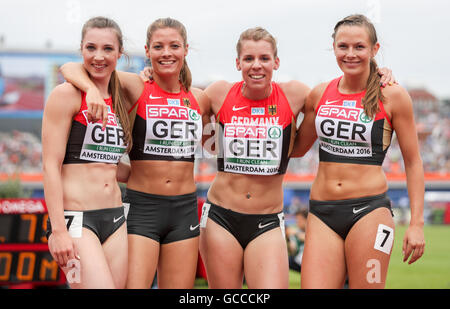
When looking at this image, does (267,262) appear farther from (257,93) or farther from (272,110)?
(257,93)

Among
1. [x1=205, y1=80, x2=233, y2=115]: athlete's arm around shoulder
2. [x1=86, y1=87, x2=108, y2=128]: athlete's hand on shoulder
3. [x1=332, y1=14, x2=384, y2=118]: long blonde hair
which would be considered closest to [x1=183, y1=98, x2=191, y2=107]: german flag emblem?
[x1=205, y1=80, x2=233, y2=115]: athlete's arm around shoulder

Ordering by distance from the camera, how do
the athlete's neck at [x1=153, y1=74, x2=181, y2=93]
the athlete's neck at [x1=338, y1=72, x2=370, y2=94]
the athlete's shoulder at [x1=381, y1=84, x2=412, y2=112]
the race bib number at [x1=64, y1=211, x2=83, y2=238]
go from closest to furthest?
the race bib number at [x1=64, y1=211, x2=83, y2=238], the athlete's shoulder at [x1=381, y1=84, x2=412, y2=112], the athlete's neck at [x1=338, y1=72, x2=370, y2=94], the athlete's neck at [x1=153, y1=74, x2=181, y2=93]

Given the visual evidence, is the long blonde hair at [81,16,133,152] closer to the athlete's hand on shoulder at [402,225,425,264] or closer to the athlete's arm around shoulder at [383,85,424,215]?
the athlete's arm around shoulder at [383,85,424,215]

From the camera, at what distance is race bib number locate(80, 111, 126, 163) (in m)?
3.80

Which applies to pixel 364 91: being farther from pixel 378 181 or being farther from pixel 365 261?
pixel 365 261

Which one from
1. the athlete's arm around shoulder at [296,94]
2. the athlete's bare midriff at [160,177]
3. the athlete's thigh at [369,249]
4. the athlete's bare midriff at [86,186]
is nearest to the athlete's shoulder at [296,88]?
the athlete's arm around shoulder at [296,94]

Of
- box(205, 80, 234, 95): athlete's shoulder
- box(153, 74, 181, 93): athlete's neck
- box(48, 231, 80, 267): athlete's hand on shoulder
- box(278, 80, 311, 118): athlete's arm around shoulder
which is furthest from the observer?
box(205, 80, 234, 95): athlete's shoulder

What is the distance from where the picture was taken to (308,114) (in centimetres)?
446

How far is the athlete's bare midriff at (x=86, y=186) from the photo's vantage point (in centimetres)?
374

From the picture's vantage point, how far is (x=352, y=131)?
4.03 meters

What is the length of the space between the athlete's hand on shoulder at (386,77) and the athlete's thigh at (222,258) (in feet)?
5.19

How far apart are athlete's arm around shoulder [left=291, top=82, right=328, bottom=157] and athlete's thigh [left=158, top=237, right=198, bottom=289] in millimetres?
1168

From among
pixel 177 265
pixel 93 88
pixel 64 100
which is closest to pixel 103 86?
pixel 93 88
